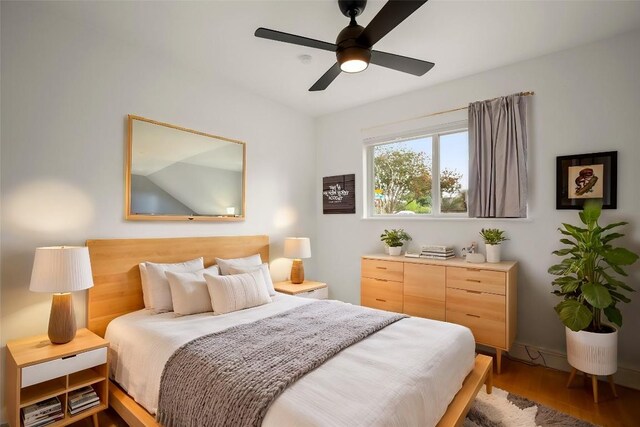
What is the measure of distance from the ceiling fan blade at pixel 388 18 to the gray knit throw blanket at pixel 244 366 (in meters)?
1.79

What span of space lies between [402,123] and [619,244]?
229 centimetres

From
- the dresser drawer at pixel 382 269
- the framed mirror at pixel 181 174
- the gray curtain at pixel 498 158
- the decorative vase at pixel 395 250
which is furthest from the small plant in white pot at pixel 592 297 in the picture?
the framed mirror at pixel 181 174

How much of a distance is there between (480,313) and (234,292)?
2.14 meters

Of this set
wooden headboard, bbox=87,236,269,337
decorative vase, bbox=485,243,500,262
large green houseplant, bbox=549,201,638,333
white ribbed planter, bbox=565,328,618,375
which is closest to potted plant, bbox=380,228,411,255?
decorative vase, bbox=485,243,500,262

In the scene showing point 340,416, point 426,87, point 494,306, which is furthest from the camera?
point 426,87

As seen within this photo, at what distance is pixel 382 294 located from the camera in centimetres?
345

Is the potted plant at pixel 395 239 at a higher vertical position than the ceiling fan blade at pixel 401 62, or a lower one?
lower

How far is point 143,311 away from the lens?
255 centimetres

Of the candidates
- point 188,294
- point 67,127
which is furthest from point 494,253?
point 67,127

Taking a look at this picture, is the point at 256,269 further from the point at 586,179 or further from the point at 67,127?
the point at 586,179

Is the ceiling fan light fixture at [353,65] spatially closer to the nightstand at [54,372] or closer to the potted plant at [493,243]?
the potted plant at [493,243]

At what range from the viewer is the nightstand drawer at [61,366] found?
1780 mm

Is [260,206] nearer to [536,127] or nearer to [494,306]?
[494,306]

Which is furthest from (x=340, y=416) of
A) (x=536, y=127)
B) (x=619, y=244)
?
(x=536, y=127)
